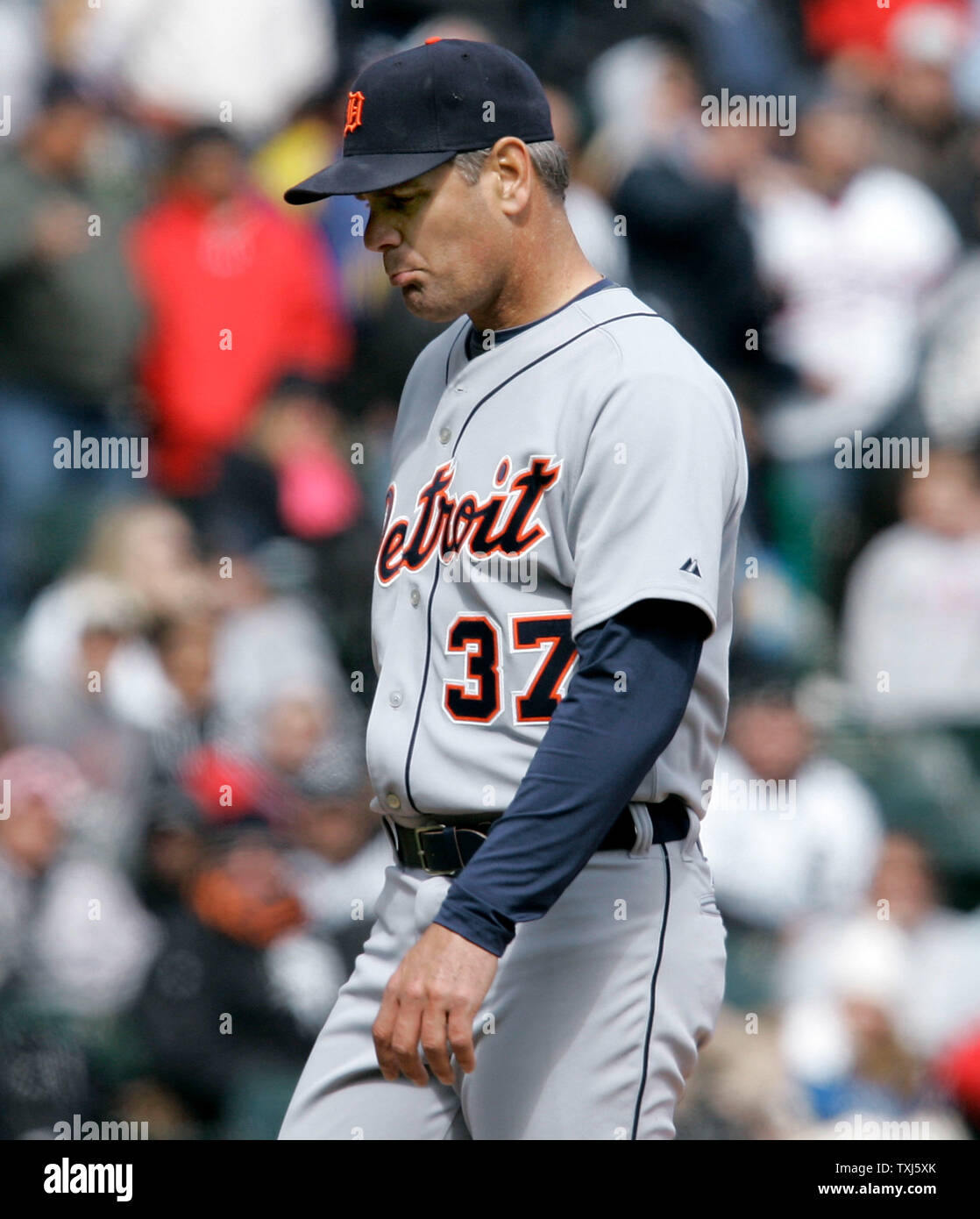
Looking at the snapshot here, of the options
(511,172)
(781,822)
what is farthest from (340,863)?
(511,172)

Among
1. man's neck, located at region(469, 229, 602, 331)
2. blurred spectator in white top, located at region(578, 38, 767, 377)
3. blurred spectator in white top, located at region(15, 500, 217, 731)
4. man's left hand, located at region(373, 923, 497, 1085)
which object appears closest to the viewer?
man's left hand, located at region(373, 923, 497, 1085)

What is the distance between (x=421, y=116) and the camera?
1.91m

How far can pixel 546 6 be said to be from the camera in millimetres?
4695

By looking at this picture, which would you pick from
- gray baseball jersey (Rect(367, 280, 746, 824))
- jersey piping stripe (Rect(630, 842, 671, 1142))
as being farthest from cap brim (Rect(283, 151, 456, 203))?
jersey piping stripe (Rect(630, 842, 671, 1142))

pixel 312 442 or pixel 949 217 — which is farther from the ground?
pixel 949 217

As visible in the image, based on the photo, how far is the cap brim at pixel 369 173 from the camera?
6.16 feet

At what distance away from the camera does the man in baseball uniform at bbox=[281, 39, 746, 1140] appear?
172cm

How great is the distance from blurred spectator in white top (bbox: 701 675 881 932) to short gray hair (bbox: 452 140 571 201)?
2204 mm

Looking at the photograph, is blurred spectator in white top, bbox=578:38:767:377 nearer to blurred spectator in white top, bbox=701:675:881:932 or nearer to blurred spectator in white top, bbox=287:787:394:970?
blurred spectator in white top, bbox=701:675:881:932

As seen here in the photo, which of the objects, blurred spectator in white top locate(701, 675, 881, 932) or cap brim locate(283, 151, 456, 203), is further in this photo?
blurred spectator in white top locate(701, 675, 881, 932)

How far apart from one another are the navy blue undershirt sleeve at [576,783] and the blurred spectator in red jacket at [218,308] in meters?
2.65
